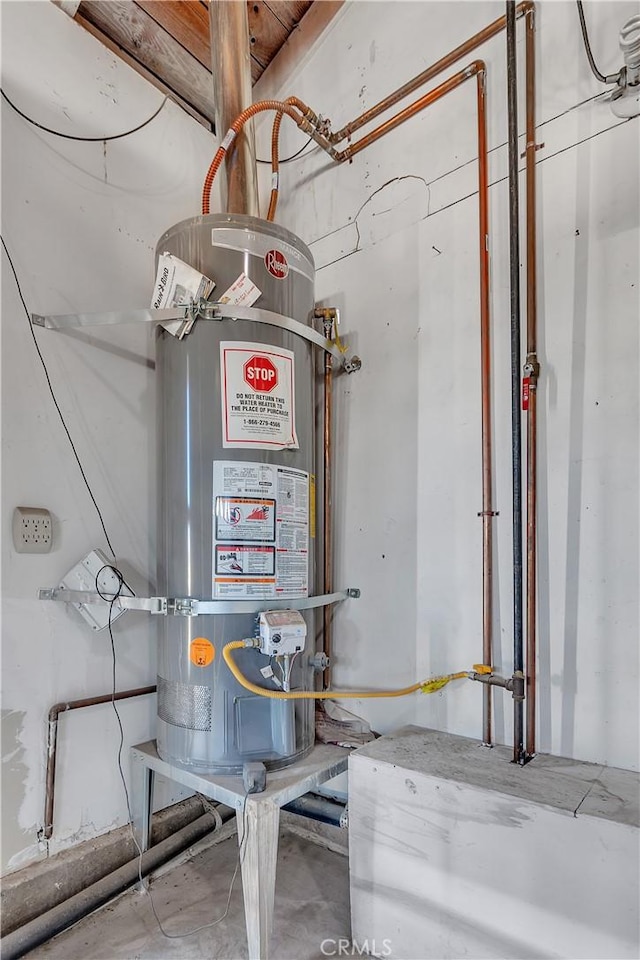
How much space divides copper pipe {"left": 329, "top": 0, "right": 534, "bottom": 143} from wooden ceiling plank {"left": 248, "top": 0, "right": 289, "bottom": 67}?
49cm

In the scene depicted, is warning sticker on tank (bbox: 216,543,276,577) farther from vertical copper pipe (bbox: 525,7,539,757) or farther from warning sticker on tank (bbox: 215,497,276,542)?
vertical copper pipe (bbox: 525,7,539,757)

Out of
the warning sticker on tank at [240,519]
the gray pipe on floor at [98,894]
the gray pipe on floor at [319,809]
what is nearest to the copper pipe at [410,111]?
the warning sticker on tank at [240,519]

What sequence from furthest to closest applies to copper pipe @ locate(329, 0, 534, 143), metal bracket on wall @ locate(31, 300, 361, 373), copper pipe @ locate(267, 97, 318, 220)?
copper pipe @ locate(267, 97, 318, 220)
copper pipe @ locate(329, 0, 534, 143)
metal bracket on wall @ locate(31, 300, 361, 373)

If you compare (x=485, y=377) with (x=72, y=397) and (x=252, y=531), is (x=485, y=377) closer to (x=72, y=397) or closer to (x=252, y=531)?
(x=252, y=531)

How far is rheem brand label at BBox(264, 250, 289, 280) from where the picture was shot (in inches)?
50.6

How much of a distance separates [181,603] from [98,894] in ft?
2.56

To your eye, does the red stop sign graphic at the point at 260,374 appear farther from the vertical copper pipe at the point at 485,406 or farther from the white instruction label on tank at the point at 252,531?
the vertical copper pipe at the point at 485,406

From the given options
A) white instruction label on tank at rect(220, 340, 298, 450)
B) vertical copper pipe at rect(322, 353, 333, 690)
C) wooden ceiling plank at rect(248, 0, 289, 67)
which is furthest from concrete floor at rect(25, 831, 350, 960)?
wooden ceiling plank at rect(248, 0, 289, 67)

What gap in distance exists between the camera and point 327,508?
1.63m

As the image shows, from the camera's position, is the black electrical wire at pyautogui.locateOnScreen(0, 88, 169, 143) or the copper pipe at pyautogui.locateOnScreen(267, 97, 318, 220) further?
the copper pipe at pyautogui.locateOnScreen(267, 97, 318, 220)
